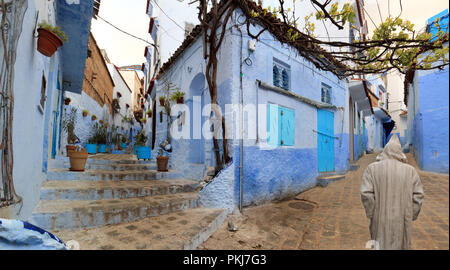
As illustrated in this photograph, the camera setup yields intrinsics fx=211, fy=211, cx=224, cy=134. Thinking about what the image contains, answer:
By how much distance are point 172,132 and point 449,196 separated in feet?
20.8

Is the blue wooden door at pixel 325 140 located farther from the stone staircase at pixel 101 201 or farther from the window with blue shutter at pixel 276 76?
the stone staircase at pixel 101 201

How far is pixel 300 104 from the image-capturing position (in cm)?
549

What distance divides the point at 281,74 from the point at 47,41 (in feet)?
14.6

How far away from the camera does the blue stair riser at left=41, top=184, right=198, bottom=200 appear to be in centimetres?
310

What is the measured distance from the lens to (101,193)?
3367 mm

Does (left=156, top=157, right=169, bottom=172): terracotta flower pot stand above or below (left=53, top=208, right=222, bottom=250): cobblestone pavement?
above

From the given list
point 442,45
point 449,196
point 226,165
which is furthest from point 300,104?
point 449,196

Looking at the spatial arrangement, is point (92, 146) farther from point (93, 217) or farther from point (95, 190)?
point (93, 217)

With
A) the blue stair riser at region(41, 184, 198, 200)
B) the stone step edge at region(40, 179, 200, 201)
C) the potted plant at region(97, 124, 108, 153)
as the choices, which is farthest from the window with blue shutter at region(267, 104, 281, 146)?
the potted plant at region(97, 124, 108, 153)

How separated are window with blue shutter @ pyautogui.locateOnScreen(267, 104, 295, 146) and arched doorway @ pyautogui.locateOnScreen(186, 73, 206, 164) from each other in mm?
1976

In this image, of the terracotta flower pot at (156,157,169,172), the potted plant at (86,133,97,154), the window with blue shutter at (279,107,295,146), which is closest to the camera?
the window with blue shutter at (279,107,295,146)

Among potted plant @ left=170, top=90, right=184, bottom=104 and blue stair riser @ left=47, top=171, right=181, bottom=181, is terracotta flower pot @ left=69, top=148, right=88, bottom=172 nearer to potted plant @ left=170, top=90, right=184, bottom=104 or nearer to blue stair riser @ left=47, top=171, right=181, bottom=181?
blue stair riser @ left=47, top=171, right=181, bottom=181

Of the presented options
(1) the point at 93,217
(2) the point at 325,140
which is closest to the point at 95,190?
(1) the point at 93,217

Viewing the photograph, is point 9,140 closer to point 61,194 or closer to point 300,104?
point 61,194
